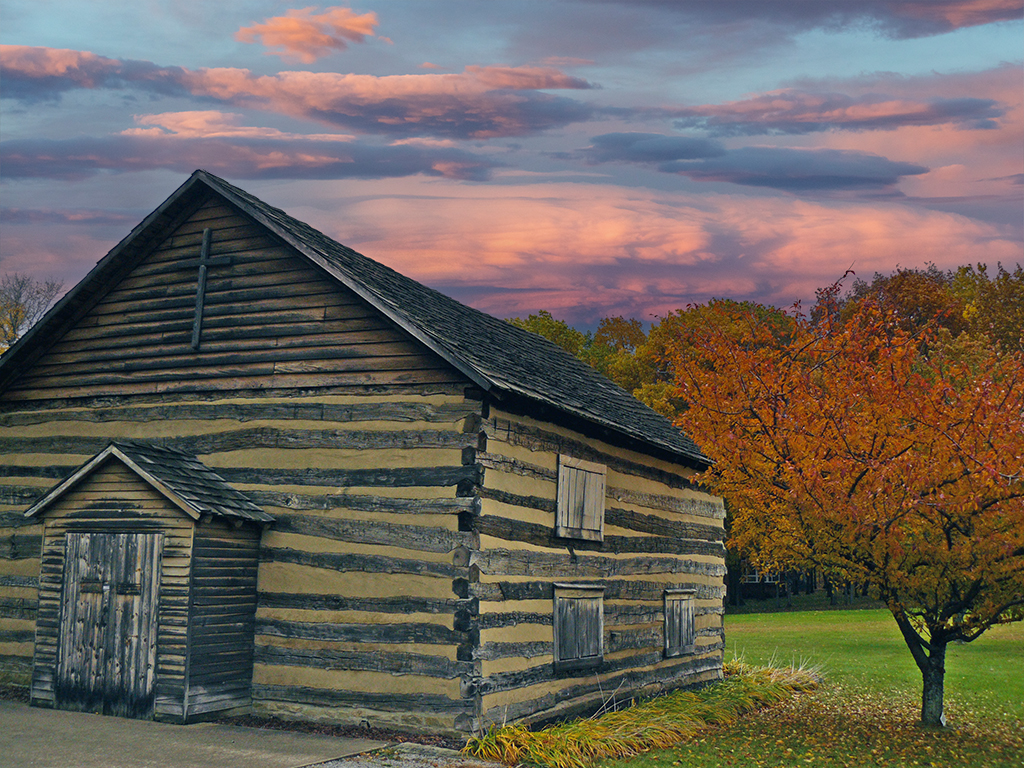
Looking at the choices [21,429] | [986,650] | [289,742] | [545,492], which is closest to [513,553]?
[545,492]

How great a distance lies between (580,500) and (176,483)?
5767 mm

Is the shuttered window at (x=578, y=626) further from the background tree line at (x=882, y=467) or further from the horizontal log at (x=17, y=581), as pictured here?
the horizontal log at (x=17, y=581)

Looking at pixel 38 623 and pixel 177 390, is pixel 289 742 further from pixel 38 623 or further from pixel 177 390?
pixel 177 390

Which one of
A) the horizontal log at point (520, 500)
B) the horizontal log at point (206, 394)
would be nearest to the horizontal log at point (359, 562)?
the horizontal log at point (520, 500)

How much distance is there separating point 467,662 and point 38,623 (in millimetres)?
6051

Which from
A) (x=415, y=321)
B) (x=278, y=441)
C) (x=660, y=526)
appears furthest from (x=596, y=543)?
(x=278, y=441)

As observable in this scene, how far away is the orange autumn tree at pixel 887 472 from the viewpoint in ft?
42.7

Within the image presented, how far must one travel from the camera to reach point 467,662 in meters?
11.3

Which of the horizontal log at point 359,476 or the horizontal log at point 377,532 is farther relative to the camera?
the horizontal log at point 359,476

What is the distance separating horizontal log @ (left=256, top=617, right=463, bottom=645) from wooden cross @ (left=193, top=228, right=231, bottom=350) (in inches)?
169

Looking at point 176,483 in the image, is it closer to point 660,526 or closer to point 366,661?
point 366,661

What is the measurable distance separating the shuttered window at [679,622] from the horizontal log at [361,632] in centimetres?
683

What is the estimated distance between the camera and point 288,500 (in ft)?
42.0

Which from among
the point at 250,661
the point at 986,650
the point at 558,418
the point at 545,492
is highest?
the point at 558,418
